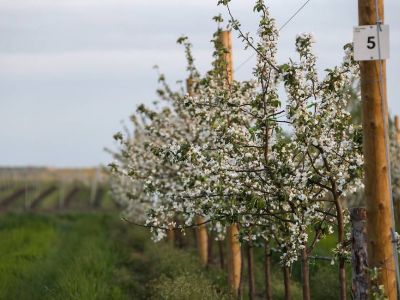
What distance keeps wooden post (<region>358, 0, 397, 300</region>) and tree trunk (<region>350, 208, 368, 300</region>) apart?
0.44 m

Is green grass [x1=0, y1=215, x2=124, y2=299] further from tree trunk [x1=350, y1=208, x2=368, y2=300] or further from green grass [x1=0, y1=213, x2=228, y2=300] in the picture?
tree trunk [x1=350, y1=208, x2=368, y2=300]

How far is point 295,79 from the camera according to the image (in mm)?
9578

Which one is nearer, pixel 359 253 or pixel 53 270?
pixel 359 253

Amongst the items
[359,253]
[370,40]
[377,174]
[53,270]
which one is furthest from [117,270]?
[370,40]

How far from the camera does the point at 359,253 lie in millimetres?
8633

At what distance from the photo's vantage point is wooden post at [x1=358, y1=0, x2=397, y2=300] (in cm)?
790

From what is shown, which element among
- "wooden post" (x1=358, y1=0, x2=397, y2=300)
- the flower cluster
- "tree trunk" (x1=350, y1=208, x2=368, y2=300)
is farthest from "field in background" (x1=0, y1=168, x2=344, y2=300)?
"wooden post" (x1=358, y1=0, x2=397, y2=300)

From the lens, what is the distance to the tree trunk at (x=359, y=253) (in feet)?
27.6

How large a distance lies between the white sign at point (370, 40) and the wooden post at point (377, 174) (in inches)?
5.5

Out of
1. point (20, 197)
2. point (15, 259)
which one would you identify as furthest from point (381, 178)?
point (20, 197)

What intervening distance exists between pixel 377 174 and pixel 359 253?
1124 millimetres

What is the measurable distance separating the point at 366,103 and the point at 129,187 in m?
25.5

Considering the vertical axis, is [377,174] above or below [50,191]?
below

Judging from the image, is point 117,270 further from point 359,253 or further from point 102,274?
point 359,253
